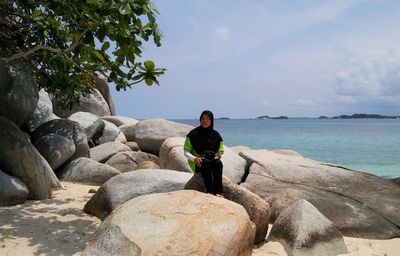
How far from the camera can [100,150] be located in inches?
563

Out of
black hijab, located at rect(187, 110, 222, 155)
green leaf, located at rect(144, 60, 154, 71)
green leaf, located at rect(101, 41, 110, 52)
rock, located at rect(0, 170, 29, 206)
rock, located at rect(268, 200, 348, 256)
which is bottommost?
rock, located at rect(268, 200, 348, 256)

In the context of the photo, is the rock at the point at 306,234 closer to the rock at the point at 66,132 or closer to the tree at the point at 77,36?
the tree at the point at 77,36

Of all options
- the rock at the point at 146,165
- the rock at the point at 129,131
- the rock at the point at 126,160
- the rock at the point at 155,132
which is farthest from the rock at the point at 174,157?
the rock at the point at 129,131

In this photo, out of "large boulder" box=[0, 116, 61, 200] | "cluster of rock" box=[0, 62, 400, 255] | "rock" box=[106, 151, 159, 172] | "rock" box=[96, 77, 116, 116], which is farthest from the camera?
"rock" box=[96, 77, 116, 116]

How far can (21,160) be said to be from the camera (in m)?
8.41

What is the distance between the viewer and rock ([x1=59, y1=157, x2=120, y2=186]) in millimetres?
11164

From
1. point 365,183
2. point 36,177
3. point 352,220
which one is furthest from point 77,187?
point 365,183

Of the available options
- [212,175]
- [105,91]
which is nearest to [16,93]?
[212,175]

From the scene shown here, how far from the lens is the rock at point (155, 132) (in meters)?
15.1

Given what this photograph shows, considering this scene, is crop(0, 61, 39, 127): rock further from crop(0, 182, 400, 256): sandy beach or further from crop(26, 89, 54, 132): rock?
crop(0, 182, 400, 256): sandy beach

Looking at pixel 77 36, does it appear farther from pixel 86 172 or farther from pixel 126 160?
pixel 126 160

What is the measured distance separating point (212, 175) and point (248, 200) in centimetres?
73

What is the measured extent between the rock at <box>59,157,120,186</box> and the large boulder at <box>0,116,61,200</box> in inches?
96.3

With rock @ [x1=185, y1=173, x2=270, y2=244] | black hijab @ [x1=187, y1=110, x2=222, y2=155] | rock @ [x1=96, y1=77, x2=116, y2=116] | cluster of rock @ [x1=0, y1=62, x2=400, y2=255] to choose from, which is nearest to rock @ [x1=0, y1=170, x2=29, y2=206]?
cluster of rock @ [x1=0, y1=62, x2=400, y2=255]
